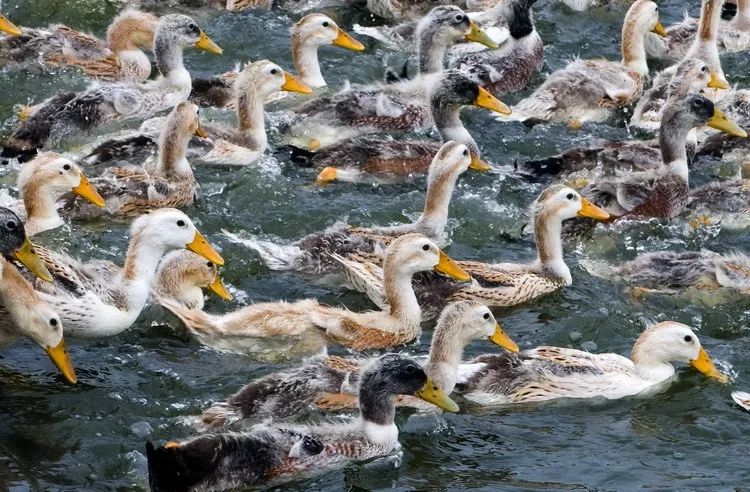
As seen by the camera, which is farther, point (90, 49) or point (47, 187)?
point (90, 49)

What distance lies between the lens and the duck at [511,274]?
34.3 feet

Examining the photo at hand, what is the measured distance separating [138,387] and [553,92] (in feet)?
18.5

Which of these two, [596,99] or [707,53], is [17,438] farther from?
[707,53]

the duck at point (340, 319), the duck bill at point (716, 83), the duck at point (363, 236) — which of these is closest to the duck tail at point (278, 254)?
the duck at point (363, 236)

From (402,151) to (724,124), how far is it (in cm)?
265

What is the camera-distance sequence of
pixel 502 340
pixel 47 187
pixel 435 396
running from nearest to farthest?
pixel 435 396
pixel 502 340
pixel 47 187

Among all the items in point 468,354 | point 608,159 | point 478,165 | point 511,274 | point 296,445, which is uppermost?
point 608,159

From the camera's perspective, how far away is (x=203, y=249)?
10086 mm

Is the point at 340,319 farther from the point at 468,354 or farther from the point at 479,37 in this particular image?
the point at 479,37

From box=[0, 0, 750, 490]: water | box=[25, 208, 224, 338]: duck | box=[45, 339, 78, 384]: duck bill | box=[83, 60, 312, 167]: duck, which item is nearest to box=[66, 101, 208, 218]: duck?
box=[0, 0, 750, 490]: water

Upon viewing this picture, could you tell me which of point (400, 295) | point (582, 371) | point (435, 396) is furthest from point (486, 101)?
→ point (435, 396)

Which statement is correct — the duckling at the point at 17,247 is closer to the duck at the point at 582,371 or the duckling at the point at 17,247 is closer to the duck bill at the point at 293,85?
the duck at the point at 582,371

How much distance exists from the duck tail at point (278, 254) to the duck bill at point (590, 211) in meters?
2.10

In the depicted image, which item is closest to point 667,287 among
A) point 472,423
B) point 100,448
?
point 472,423
